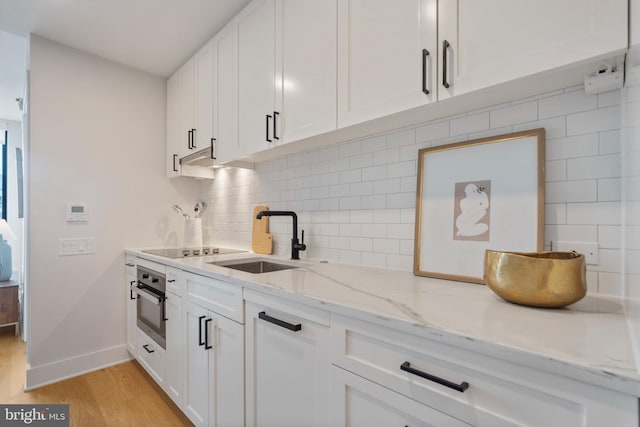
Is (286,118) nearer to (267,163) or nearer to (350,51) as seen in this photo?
(350,51)

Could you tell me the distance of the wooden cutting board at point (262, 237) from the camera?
224 centimetres

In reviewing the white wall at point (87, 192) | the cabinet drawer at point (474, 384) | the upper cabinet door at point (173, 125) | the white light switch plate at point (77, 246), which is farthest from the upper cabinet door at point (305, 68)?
the white light switch plate at point (77, 246)

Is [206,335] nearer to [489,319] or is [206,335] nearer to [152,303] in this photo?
[152,303]

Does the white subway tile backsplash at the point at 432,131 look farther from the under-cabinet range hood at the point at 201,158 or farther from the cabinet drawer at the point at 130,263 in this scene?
the cabinet drawer at the point at 130,263

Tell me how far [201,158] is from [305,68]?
4.18 ft

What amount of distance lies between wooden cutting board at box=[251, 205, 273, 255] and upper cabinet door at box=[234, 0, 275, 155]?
1.78ft

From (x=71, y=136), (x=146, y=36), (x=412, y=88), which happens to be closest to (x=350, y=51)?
(x=412, y=88)

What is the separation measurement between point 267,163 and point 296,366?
1564 millimetres

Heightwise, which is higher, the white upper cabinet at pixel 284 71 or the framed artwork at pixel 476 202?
the white upper cabinet at pixel 284 71

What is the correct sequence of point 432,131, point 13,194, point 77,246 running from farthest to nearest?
point 13,194 → point 77,246 → point 432,131

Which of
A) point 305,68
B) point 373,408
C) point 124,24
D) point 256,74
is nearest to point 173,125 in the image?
point 124,24

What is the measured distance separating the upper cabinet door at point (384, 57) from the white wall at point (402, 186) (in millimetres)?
326

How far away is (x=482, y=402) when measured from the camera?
702 mm

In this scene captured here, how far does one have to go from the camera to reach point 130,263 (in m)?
2.65
